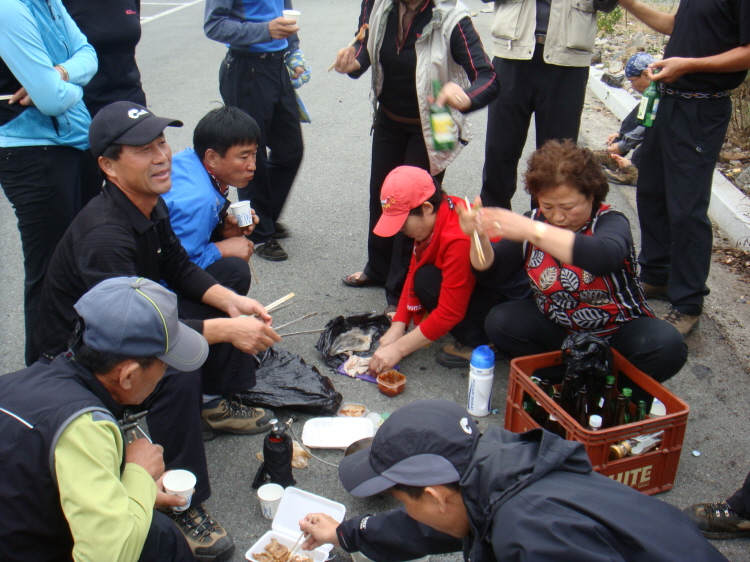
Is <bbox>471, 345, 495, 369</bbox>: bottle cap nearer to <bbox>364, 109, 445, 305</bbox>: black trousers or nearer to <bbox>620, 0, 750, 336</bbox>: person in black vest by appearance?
<bbox>364, 109, 445, 305</bbox>: black trousers

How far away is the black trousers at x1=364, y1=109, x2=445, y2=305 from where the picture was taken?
13.6 ft

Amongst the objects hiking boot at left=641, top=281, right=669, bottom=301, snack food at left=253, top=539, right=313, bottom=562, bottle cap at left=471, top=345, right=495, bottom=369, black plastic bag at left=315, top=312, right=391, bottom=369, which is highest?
bottle cap at left=471, top=345, right=495, bottom=369

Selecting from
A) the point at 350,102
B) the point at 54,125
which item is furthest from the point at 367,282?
the point at 350,102

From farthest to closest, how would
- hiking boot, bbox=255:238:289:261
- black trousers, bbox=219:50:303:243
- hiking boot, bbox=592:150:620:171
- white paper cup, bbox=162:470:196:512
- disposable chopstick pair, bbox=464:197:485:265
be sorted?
hiking boot, bbox=592:150:620:171, hiking boot, bbox=255:238:289:261, black trousers, bbox=219:50:303:243, disposable chopstick pair, bbox=464:197:485:265, white paper cup, bbox=162:470:196:512

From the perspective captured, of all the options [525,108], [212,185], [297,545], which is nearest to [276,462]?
[297,545]

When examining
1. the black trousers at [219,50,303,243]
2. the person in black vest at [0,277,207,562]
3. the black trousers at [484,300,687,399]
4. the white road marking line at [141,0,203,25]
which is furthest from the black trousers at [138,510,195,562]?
the white road marking line at [141,0,203,25]

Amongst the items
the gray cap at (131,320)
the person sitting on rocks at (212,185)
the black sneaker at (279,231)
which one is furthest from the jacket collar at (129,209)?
the black sneaker at (279,231)

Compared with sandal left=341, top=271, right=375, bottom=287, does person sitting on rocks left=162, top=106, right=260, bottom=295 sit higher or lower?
higher

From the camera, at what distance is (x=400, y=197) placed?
3.40 metres

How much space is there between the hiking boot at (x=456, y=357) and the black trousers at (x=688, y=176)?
1.27 meters

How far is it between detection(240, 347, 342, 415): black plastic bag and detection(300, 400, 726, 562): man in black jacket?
4.75 ft

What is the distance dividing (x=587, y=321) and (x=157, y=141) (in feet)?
6.96

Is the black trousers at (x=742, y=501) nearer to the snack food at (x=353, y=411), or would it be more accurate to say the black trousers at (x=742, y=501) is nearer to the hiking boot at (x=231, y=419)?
the snack food at (x=353, y=411)

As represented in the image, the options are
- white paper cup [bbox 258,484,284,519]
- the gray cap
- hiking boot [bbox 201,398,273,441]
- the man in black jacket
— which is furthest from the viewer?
hiking boot [bbox 201,398,273,441]
